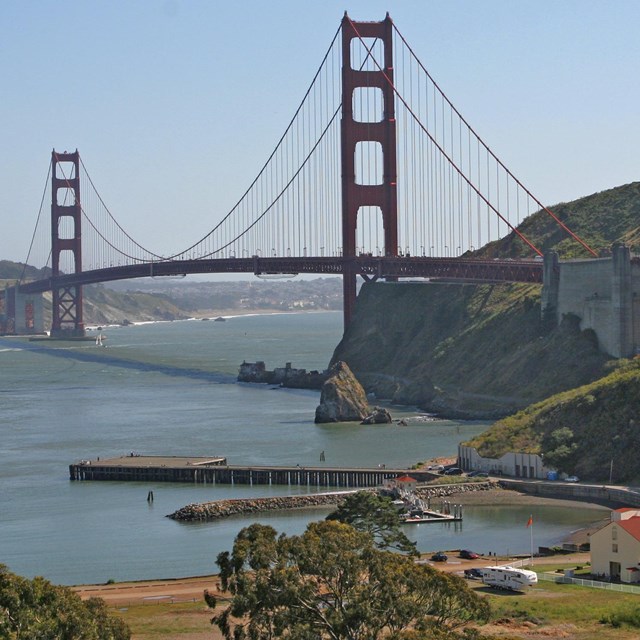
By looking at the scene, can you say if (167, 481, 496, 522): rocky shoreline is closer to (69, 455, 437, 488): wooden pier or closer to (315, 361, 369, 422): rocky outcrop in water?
(69, 455, 437, 488): wooden pier

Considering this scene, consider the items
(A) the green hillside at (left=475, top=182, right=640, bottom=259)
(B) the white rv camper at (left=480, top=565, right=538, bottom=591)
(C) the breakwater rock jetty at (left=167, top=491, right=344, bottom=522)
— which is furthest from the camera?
(A) the green hillside at (left=475, top=182, right=640, bottom=259)

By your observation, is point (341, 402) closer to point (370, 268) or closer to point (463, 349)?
point (463, 349)

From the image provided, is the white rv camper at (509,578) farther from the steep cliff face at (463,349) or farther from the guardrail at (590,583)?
the steep cliff face at (463,349)

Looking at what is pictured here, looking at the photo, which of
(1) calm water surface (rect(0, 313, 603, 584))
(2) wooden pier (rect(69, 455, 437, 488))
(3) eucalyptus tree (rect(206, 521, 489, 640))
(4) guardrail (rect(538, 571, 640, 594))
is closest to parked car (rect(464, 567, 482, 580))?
(4) guardrail (rect(538, 571, 640, 594))

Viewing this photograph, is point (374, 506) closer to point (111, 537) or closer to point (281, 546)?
point (111, 537)

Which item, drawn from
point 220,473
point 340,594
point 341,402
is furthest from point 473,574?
point 341,402

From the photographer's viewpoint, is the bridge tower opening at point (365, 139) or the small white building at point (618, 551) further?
the bridge tower opening at point (365, 139)

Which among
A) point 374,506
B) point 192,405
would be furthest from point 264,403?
point 374,506

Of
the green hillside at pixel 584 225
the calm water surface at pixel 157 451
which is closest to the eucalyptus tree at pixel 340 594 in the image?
the calm water surface at pixel 157 451
